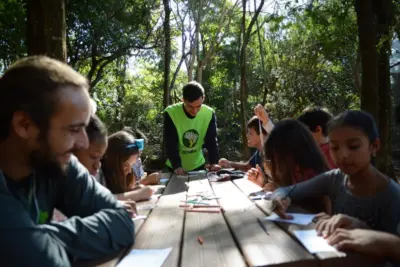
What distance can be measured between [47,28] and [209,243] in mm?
2820

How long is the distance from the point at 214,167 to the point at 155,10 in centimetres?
1023

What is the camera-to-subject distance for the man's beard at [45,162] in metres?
1.47

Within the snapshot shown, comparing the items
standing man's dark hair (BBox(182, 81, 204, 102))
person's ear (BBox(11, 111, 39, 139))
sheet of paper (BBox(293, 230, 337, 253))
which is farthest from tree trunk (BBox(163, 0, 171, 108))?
person's ear (BBox(11, 111, 39, 139))

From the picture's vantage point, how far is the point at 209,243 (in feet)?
5.47

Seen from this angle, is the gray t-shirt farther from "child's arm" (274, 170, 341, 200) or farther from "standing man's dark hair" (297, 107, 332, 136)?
"standing man's dark hair" (297, 107, 332, 136)

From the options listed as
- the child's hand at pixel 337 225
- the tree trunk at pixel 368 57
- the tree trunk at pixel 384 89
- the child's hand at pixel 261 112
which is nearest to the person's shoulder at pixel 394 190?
the child's hand at pixel 337 225

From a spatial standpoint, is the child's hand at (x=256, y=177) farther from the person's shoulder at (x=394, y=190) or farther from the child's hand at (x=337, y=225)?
the child's hand at (x=337, y=225)

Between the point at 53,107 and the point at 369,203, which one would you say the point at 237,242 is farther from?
the point at 53,107

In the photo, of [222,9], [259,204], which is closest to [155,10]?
[222,9]

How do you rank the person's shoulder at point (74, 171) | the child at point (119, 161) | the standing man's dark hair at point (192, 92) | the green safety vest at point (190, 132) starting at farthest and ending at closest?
the green safety vest at point (190, 132)
the standing man's dark hair at point (192, 92)
the child at point (119, 161)
the person's shoulder at point (74, 171)

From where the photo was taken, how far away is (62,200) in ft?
5.87

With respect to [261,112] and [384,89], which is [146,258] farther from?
[384,89]

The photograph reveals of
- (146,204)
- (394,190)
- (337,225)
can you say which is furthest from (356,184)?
(146,204)

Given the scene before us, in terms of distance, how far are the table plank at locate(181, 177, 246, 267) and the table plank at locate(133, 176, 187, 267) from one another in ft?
0.12
